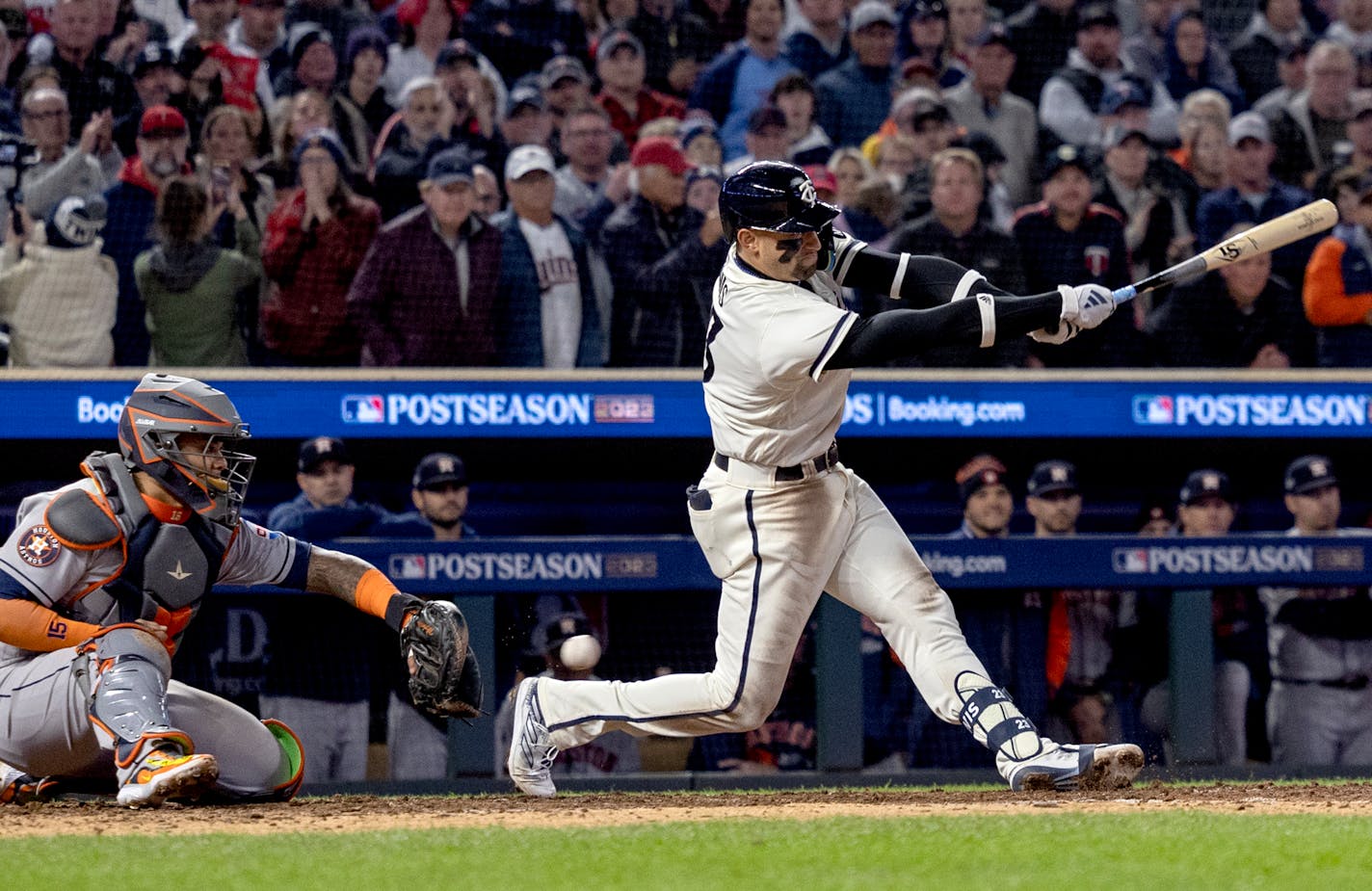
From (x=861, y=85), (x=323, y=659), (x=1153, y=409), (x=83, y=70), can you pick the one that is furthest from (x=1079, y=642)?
(x=83, y=70)

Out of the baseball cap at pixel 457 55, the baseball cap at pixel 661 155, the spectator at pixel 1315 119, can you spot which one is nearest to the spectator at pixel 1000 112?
the spectator at pixel 1315 119

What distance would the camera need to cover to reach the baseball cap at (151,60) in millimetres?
8383

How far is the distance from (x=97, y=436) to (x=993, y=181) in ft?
14.4

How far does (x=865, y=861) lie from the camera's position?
3773 mm

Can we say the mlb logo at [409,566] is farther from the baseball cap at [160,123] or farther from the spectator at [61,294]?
the baseball cap at [160,123]

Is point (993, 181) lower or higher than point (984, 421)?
higher

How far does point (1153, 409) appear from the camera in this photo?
26.8ft

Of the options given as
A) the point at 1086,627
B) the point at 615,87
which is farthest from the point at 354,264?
the point at 1086,627

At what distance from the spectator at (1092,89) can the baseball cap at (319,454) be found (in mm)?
4259

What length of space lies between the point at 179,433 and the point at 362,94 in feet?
14.2

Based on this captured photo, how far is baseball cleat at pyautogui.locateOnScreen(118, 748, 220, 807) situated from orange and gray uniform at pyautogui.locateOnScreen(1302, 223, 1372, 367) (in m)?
5.70

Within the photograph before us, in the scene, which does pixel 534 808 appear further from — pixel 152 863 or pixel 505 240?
pixel 505 240

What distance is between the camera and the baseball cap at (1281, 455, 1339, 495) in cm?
788

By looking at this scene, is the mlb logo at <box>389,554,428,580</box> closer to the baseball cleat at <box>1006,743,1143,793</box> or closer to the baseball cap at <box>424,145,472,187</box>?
the baseball cap at <box>424,145,472,187</box>
